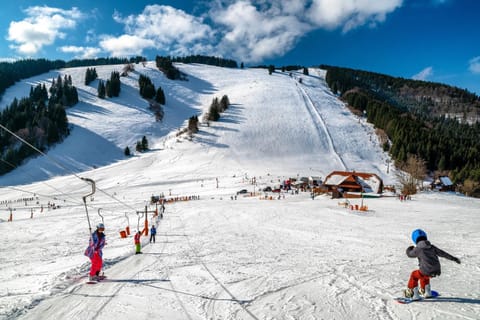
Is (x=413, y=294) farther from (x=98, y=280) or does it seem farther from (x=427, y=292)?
(x=98, y=280)

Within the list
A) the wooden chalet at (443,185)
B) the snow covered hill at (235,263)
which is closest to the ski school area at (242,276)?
the snow covered hill at (235,263)

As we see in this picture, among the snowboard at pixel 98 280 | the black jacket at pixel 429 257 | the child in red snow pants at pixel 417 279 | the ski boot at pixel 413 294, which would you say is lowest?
the snowboard at pixel 98 280

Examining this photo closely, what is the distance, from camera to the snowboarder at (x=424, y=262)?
5730mm

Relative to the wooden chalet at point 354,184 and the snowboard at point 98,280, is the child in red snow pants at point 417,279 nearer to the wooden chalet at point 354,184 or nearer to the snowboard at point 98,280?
the snowboard at point 98,280

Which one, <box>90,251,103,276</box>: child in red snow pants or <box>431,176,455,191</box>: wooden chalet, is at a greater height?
<box>90,251,103,276</box>: child in red snow pants

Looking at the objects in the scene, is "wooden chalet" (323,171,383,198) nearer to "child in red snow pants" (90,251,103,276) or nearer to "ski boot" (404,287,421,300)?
"ski boot" (404,287,421,300)

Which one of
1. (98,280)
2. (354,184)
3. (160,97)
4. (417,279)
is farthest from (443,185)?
(160,97)

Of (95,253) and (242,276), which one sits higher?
(95,253)

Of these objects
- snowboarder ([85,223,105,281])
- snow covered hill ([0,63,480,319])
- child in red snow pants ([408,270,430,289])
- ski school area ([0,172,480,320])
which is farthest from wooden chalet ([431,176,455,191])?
snowboarder ([85,223,105,281])

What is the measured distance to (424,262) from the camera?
580cm

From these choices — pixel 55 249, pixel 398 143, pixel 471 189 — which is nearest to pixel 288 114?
pixel 398 143

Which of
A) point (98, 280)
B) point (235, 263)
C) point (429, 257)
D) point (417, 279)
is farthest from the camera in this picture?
point (235, 263)

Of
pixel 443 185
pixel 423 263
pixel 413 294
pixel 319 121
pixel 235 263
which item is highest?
pixel 319 121

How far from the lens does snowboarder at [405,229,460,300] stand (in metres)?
5.73
